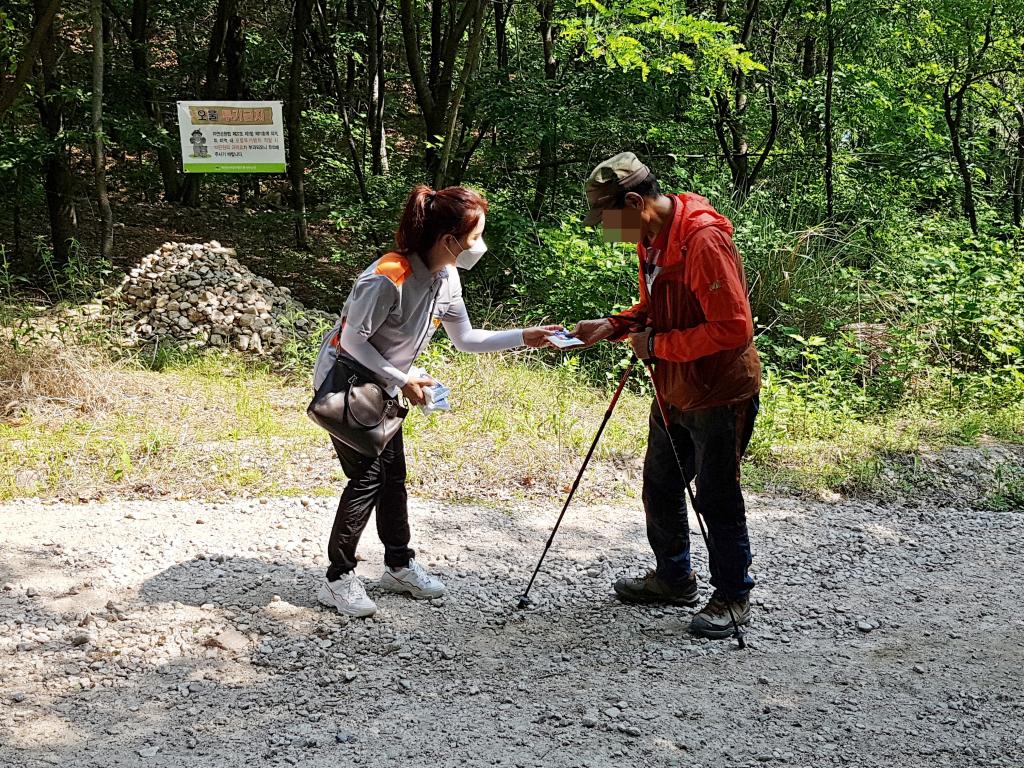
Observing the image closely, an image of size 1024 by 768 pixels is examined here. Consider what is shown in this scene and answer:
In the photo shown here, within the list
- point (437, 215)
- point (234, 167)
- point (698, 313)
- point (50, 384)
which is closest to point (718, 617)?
point (698, 313)

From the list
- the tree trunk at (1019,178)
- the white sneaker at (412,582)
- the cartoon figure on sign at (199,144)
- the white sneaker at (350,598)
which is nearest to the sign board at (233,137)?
the cartoon figure on sign at (199,144)

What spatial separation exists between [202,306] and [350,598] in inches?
209

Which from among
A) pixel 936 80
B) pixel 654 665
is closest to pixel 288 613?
pixel 654 665

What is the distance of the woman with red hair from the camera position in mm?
3258

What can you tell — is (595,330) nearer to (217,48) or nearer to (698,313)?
(698,313)

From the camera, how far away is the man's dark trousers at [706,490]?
3359 mm

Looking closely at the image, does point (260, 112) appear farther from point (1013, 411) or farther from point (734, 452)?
point (1013, 411)

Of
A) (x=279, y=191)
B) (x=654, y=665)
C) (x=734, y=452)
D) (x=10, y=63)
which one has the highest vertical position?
(x=10, y=63)

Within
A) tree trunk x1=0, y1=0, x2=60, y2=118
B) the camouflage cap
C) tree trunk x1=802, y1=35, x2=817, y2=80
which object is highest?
tree trunk x1=802, y1=35, x2=817, y2=80

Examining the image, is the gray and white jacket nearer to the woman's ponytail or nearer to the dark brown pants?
the woman's ponytail

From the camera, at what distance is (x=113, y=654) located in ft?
11.0

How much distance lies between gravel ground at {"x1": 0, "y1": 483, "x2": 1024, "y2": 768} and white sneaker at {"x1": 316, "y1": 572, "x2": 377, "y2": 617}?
0.06 meters

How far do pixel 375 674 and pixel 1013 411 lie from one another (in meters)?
5.53

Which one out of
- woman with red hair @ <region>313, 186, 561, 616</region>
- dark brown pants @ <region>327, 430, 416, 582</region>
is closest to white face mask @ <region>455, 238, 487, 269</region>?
woman with red hair @ <region>313, 186, 561, 616</region>
